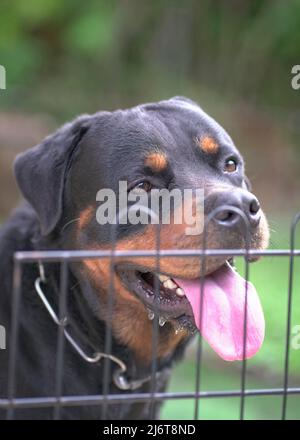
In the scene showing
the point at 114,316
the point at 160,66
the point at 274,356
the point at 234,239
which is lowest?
the point at 274,356

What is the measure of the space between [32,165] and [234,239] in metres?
0.90

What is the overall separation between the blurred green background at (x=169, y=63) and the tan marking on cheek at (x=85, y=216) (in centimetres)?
529

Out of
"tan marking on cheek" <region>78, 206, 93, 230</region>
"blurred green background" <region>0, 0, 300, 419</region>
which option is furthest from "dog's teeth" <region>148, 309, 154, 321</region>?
"blurred green background" <region>0, 0, 300, 419</region>

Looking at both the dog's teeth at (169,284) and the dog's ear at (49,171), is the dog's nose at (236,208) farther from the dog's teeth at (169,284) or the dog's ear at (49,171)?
the dog's ear at (49,171)

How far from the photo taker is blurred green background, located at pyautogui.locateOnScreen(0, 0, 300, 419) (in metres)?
8.80

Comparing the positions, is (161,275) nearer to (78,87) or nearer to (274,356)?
(274,356)

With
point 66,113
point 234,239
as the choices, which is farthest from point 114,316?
point 66,113

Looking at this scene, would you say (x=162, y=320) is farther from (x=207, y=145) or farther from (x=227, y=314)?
(x=207, y=145)

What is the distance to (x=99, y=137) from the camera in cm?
296

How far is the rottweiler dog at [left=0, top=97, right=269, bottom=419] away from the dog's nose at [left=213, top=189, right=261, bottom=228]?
0.14 ft

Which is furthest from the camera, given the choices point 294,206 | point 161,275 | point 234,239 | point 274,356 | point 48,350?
point 294,206

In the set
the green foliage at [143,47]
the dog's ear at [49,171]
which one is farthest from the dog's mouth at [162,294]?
the green foliage at [143,47]

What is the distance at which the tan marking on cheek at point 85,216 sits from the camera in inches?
113

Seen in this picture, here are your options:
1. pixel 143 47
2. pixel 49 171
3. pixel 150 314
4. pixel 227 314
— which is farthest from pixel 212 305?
pixel 143 47
